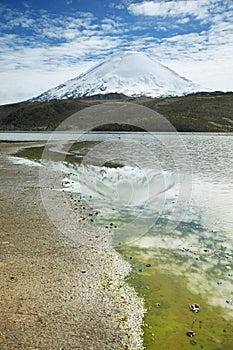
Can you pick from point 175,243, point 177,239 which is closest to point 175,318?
point 175,243

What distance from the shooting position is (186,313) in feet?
29.9

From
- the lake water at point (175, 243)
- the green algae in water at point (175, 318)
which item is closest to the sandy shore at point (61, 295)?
the green algae in water at point (175, 318)

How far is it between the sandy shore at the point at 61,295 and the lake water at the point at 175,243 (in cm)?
67

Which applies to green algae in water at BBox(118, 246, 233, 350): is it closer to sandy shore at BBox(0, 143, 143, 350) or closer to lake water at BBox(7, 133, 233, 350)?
lake water at BBox(7, 133, 233, 350)

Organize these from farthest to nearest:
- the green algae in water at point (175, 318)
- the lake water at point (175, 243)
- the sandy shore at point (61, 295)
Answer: the lake water at point (175, 243) → the green algae in water at point (175, 318) → the sandy shore at point (61, 295)

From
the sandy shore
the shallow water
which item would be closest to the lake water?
the shallow water

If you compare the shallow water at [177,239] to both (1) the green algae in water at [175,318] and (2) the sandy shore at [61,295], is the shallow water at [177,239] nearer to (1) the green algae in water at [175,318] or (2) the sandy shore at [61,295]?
(1) the green algae in water at [175,318]

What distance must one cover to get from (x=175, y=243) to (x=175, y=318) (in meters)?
5.31

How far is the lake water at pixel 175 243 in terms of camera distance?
8633mm

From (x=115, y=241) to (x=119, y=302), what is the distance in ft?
16.2

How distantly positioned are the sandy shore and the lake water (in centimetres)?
67

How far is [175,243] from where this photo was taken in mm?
14039

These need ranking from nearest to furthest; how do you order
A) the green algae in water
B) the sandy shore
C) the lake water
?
the sandy shore
the green algae in water
the lake water

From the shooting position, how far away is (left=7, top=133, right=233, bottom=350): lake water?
340 inches
